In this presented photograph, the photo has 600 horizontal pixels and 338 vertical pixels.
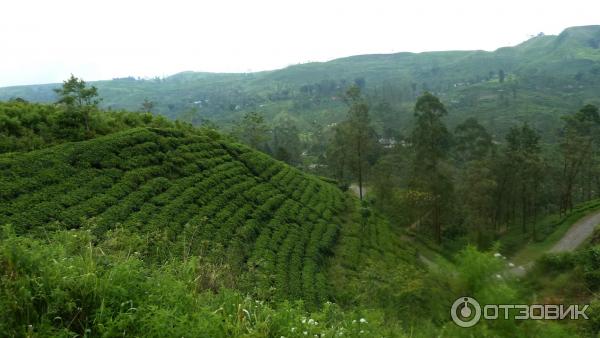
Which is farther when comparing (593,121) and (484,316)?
(593,121)

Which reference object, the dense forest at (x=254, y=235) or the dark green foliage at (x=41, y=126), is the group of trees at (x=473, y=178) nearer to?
the dense forest at (x=254, y=235)

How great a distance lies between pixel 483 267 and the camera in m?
6.10

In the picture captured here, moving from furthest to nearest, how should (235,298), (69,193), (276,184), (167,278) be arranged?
(276,184) → (69,193) → (235,298) → (167,278)

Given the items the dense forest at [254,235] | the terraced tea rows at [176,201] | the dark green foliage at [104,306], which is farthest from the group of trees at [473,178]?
the dark green foliage at [104,306]

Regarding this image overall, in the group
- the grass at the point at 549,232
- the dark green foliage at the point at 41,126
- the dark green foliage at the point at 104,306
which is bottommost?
the grass at the point at 549,232

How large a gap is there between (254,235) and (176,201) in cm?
399

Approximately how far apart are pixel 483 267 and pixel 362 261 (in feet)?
49.6

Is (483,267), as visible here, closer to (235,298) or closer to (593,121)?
(235,298)

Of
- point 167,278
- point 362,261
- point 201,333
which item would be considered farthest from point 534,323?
point 362,261

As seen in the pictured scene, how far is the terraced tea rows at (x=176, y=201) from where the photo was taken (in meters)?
14.1

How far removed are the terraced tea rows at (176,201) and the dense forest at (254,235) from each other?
0.09m

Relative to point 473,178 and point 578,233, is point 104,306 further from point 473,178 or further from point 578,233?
point 578,233

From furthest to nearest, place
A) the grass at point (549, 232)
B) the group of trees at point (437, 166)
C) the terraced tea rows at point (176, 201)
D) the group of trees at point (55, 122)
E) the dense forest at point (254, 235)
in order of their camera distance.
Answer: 1. the grass at point (549, 232)
2. the group of trees at point (437, 166)
3. the group of trees at point (55, 122)
4. the terraced tea rows at point (176, 201)
5. the dense forest at point (254, 235)

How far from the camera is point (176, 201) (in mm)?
17859
